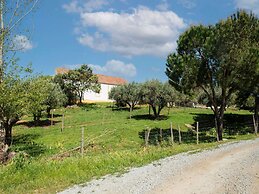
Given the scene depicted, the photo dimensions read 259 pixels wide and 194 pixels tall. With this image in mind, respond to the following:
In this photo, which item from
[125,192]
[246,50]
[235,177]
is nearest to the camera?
[125,192]

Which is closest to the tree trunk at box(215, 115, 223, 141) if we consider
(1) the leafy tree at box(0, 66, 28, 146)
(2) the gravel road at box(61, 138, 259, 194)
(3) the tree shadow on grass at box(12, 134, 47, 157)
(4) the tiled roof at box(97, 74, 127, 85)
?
(2) the gravel road at box(61, 138, 259, 194)

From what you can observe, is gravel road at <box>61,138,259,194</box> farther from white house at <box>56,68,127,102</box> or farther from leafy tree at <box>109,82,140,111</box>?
white house at <box>56,68,127,102</box>

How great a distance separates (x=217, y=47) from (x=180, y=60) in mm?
3320

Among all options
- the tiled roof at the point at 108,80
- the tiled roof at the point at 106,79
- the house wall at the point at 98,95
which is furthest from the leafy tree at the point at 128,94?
the tiled roof at the point at 108,80

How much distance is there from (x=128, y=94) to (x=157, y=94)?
40.1ft

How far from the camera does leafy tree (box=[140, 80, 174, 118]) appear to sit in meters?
53.2

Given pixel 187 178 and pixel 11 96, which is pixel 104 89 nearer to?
pixel 11 96

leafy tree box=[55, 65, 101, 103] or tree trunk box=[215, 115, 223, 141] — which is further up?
leafy tree box=[55, 65, 101, 103]

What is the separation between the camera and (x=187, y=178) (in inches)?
443

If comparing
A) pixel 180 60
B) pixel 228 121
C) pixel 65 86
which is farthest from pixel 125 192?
pixel 65 86

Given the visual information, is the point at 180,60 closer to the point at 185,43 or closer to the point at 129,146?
the point at 185,43

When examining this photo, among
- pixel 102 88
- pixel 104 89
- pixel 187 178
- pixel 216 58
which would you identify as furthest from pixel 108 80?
pixel 187 178

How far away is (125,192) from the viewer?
9.88m

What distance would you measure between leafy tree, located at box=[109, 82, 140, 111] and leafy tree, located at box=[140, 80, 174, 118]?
6.09 m
